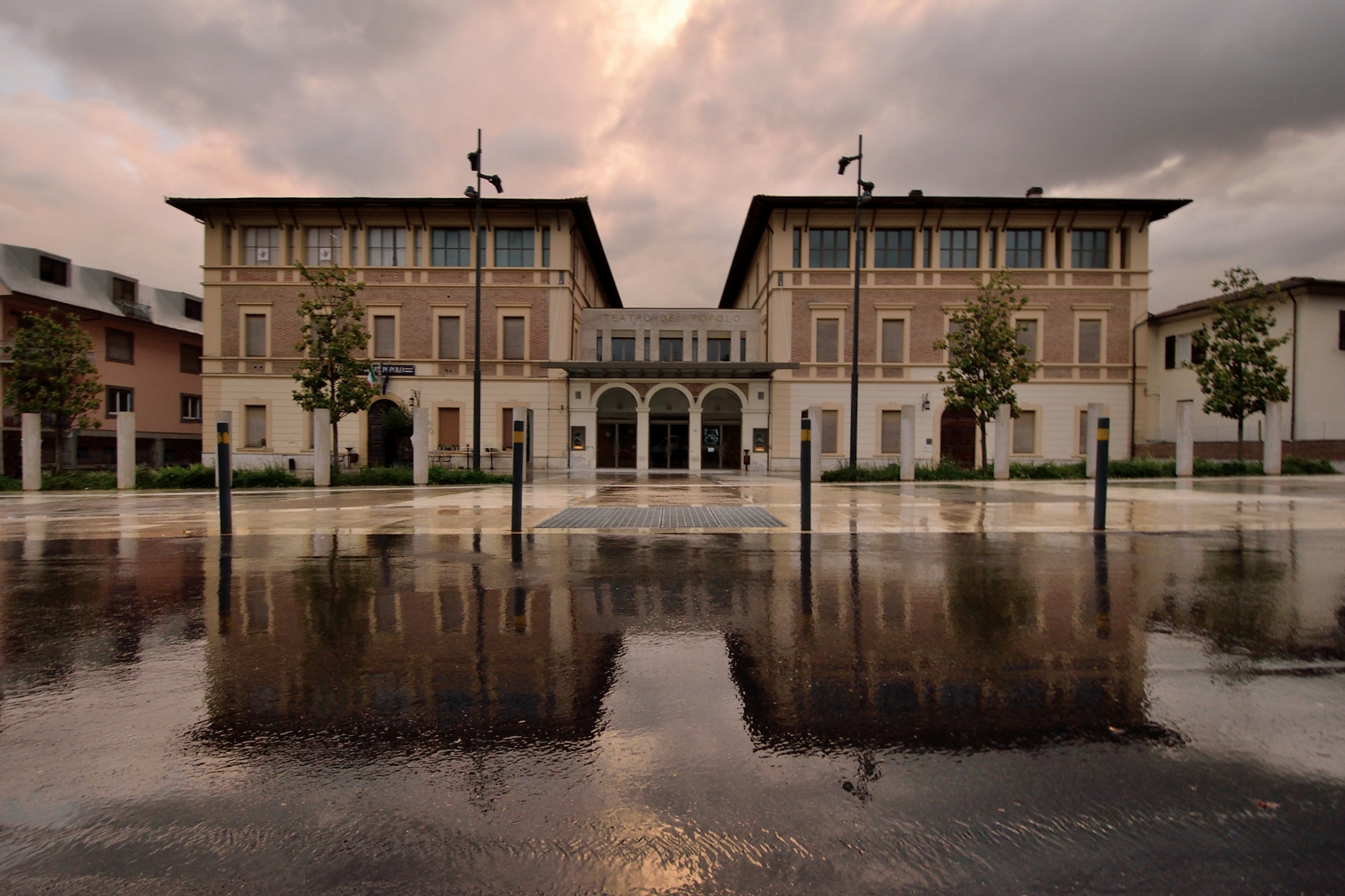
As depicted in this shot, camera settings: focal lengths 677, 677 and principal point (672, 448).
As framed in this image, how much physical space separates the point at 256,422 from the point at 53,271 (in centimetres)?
1630

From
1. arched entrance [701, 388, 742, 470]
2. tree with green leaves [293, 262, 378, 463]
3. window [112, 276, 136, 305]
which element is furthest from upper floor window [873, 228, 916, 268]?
window [112, 276, 136, 305]

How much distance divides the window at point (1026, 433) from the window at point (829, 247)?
11149mm

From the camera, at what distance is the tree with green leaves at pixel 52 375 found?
2403 centimetres

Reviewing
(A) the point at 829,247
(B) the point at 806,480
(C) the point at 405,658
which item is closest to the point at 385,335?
(A) the point at 829,247

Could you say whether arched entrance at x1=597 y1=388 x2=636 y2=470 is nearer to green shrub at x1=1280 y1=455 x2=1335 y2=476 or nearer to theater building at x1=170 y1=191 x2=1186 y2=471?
theater building at x1=170 y1=191 x2=1186 y2=471

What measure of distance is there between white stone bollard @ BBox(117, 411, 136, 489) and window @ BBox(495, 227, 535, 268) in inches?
644

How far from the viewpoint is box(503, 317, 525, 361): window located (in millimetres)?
32500

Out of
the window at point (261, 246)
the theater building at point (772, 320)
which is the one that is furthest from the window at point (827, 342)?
the window at point (261, 246)

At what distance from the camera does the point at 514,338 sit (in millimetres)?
32531

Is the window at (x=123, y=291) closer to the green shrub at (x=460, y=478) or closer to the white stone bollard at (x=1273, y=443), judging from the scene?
the green shrub at (x=460, y=478)

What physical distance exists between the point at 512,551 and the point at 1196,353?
3381cm

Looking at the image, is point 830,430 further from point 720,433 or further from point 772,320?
point 772,320

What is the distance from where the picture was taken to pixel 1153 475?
22.1m

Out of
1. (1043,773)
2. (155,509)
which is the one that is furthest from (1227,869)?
(155,509)
